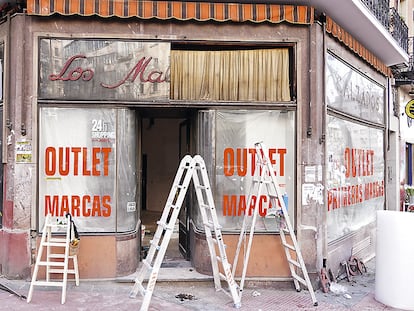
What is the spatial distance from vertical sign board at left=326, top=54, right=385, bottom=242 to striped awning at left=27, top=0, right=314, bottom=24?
1.16m

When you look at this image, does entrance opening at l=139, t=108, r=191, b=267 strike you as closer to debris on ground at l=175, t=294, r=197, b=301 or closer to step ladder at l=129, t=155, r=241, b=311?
debris on ground at l=175, t=294, r=197, b=301

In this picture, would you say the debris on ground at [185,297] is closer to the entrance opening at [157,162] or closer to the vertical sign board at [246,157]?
the vertical sign board at [246,157]

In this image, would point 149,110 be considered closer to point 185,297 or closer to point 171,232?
point 171,232

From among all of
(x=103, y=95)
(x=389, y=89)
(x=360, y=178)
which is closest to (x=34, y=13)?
(x=103, y=95)

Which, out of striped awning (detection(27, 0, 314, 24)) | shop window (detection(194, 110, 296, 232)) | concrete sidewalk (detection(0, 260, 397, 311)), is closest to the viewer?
concrete sidewalk (detection(0, 260, 397, 311))

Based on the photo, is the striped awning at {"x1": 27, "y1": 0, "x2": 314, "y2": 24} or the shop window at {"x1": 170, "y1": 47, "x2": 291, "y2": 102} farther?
the shop window at {"x1": 170, "y1": 47, "x2": 291, "y2": 102}

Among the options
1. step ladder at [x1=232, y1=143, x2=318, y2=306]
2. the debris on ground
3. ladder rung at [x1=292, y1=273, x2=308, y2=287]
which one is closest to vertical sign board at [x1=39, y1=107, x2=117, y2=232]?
the debris on ground

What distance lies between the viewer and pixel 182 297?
19.6 ft

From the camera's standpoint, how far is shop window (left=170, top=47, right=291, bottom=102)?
6.76 metres

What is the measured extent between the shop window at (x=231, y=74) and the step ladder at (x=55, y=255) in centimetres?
264

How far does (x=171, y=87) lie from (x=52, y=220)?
2.72 m

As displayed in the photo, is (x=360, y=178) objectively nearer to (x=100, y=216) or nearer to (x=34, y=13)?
(x=100, y=216)

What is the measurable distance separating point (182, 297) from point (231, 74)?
348 cm

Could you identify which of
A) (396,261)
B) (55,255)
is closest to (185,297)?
(55,255)
